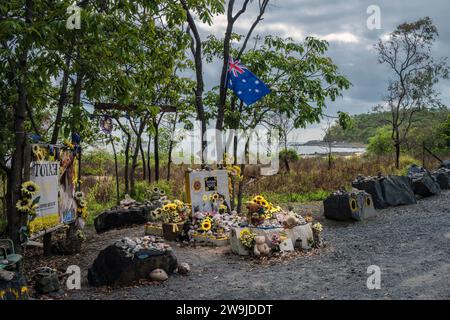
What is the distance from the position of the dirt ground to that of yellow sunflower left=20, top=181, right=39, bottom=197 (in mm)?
1438

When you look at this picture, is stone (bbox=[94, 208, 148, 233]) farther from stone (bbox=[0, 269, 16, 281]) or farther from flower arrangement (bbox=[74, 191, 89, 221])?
stone (bbox=[0, 269, 16, 281])

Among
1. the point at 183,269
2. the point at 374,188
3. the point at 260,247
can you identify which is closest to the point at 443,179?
the point at 374,188

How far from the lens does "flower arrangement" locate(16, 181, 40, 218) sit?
22.5 feet

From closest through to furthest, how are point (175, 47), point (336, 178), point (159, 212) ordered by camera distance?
1. point (175, 47)
2. point (159, 212)
3. point (336, 178)

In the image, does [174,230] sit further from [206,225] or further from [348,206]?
[348,206]

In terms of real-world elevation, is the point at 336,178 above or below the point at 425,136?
below

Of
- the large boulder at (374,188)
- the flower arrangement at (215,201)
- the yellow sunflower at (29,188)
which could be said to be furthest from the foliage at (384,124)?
the yellow sunflower at (29,188)

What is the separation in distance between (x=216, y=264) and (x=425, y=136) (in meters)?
33.2

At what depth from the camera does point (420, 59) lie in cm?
2606

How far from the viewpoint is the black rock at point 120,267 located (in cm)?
652
